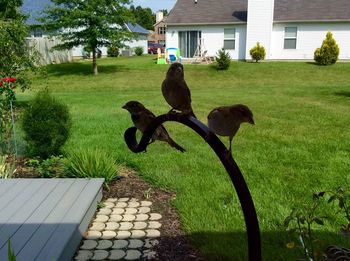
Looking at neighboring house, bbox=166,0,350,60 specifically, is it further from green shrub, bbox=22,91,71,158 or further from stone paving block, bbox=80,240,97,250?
stone paving block, bbox=80,240,97,250

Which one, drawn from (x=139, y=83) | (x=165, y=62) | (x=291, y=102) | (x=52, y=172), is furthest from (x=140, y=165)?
(x=165, y=62)

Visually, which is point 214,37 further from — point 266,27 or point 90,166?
point 90,166

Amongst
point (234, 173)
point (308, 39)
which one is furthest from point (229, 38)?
point (234, 173)

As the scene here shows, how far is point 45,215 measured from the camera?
3904 mm

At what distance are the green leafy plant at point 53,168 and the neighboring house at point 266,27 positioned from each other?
21088 millimetres

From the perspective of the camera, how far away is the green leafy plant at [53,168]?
5383 millimetres

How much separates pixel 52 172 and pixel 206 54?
72.0 feet

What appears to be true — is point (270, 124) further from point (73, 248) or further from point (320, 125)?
point (73, 248)

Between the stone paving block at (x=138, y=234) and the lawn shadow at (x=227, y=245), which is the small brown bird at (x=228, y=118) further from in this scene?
the stone paving block at (x=138, y=234)

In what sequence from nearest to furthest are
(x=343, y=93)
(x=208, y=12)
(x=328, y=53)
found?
(x=343, y=93), (x=328, y=53), (x=208, y=12)

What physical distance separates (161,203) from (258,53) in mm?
20616

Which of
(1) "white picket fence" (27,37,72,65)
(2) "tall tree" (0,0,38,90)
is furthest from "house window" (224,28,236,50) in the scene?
(2) "tall tree" (0,0,38,90)

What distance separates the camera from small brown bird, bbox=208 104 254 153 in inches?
48.3

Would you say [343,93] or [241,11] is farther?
[241,11]
